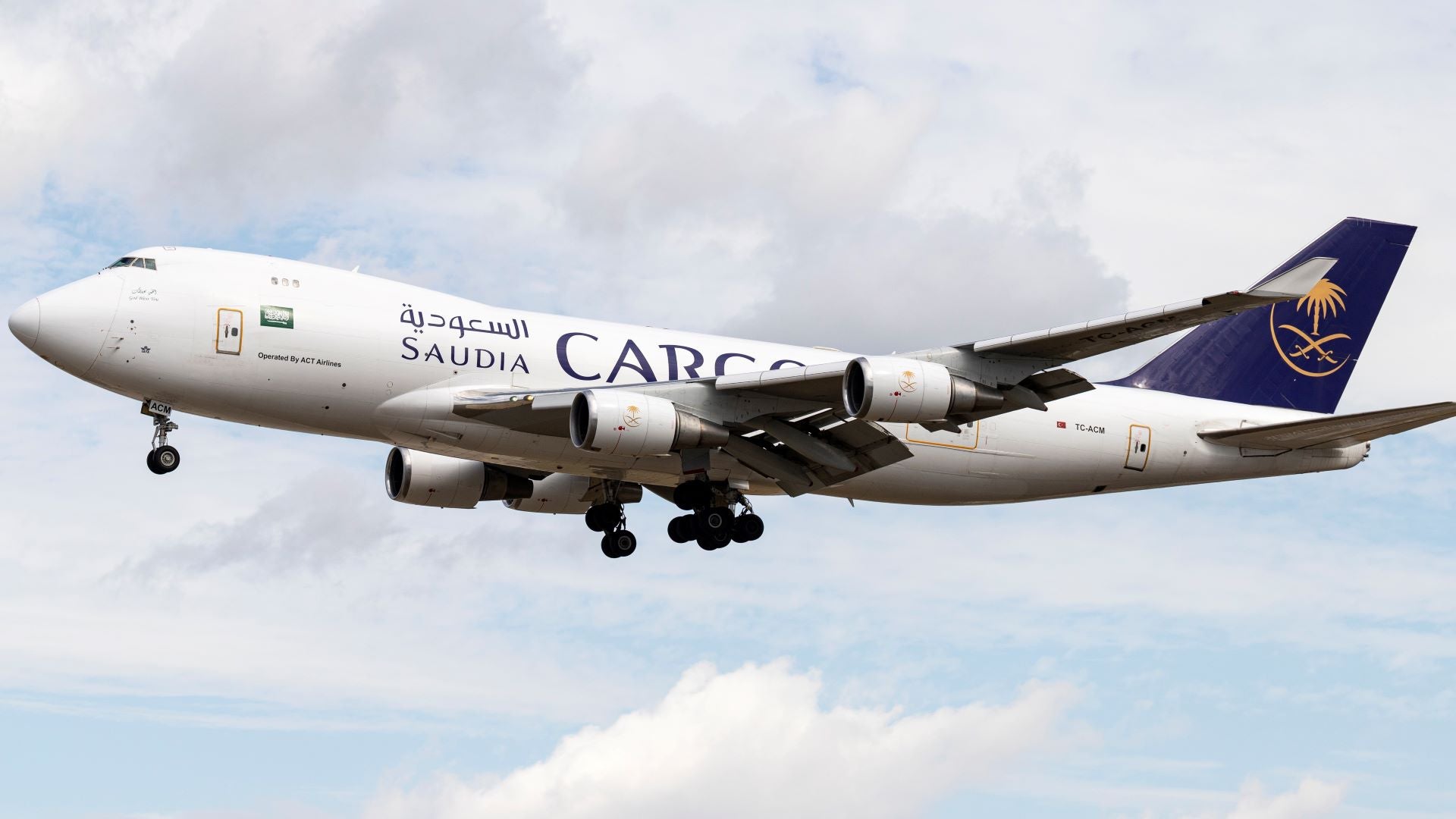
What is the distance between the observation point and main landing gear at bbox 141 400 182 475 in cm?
3189

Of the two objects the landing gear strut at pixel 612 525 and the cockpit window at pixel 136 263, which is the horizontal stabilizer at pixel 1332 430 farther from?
the cockpit window at pixel 136 263

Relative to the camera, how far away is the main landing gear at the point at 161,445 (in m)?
31.9

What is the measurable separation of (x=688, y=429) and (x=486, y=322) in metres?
4.71

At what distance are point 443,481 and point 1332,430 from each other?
19.6 m

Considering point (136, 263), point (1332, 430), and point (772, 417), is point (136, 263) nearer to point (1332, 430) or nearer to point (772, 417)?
point (772, 417)

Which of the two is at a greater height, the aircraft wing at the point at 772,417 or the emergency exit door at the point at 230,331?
the emergency exit door at the point at 230,331

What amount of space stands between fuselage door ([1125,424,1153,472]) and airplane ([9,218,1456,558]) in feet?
0.20

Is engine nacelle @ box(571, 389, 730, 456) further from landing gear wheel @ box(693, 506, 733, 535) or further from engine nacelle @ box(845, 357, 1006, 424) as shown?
engine nacelle @ box(845, 357, 1006, 424)

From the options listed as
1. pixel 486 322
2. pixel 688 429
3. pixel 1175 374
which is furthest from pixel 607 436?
pixel 1175 374

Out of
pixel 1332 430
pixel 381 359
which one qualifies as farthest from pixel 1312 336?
pixel 381 359

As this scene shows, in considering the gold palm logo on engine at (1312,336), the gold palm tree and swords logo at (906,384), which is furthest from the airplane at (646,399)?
the gold palm logo on engine at (1312,336)

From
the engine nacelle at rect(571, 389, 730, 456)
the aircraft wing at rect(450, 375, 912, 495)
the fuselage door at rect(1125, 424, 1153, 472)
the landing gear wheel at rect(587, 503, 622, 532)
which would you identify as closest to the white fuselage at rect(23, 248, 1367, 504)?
the aircraft wing at rect(450, 375, 912, 495)

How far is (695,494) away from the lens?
34.6 meters

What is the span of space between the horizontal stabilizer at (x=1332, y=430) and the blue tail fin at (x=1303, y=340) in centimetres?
173
